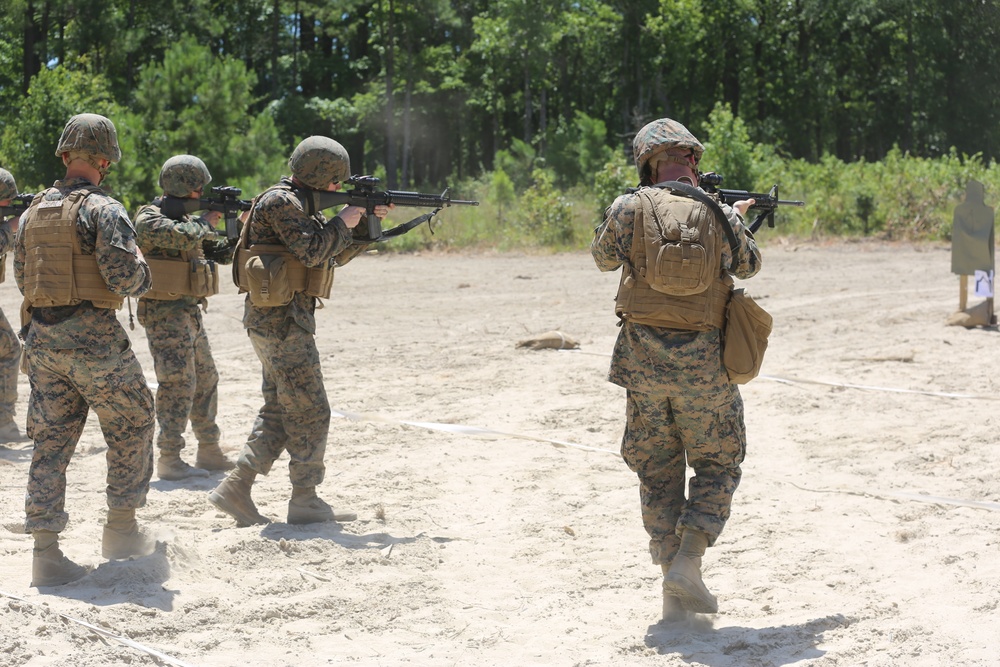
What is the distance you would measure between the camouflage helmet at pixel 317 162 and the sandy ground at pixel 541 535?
1962 millimetres

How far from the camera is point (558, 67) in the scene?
43156 millimetres

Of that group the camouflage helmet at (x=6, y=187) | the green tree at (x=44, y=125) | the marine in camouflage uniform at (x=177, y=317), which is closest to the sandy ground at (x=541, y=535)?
the marine in camouflage uniform at (x=177, y=317)

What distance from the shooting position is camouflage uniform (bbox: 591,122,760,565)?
4535 mm

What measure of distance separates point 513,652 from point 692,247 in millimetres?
1829

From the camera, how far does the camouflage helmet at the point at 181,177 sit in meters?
6.90

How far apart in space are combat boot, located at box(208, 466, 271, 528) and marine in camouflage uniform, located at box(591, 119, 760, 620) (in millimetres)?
2400

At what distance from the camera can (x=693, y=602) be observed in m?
4.55

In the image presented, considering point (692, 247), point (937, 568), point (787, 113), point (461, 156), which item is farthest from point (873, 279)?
point (461, 156)

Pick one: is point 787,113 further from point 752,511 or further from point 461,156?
point 752,511

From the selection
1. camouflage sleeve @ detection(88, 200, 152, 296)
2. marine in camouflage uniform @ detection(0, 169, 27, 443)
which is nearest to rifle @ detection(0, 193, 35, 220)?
marine in camouflage uniform @ detection(0, 169, 27, 443)

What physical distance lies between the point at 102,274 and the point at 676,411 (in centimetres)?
265

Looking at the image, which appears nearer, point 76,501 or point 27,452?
point 76,501

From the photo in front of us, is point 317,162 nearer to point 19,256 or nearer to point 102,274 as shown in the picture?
point 102,274

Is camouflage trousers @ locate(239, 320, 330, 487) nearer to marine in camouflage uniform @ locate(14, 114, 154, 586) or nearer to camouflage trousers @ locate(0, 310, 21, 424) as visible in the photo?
marine in camouflage uniform @ locate(14, 114, 154, 586)
